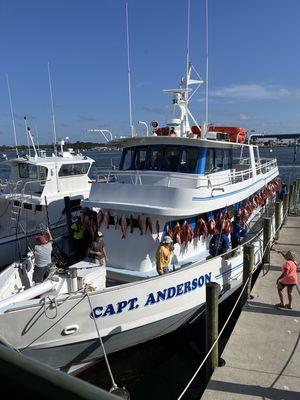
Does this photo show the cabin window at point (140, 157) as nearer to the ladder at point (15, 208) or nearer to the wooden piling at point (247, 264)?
the wooden piling at point (247, 264)

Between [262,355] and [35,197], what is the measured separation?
10.8 metres

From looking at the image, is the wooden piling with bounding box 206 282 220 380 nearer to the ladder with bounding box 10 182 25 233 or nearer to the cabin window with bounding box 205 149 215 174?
the cabin window with bounding box 205 149 215 174

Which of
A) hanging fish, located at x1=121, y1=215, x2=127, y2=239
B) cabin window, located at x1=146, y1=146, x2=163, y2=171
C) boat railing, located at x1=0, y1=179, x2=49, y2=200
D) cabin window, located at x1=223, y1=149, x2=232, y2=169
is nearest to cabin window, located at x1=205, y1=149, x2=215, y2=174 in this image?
cabin window, located at x1=223, y1=149, x2=232, y2=169

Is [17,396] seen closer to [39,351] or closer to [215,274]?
[39,351]

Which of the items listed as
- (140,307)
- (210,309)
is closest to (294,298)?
(210,309)

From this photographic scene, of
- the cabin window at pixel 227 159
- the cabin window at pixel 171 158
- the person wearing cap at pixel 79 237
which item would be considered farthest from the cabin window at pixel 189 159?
the person wearing cap at pixel 79 237

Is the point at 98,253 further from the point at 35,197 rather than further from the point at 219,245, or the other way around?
the point at 35,197

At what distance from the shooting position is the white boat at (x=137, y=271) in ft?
22.9

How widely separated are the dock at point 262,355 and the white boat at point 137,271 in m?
1.29

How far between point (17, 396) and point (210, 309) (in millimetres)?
6429

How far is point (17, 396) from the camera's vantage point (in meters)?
1.09

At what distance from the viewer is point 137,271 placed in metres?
9.22

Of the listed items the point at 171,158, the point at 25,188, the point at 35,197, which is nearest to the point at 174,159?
the point at 171,158

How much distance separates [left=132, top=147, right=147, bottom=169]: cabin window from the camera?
1128cm
